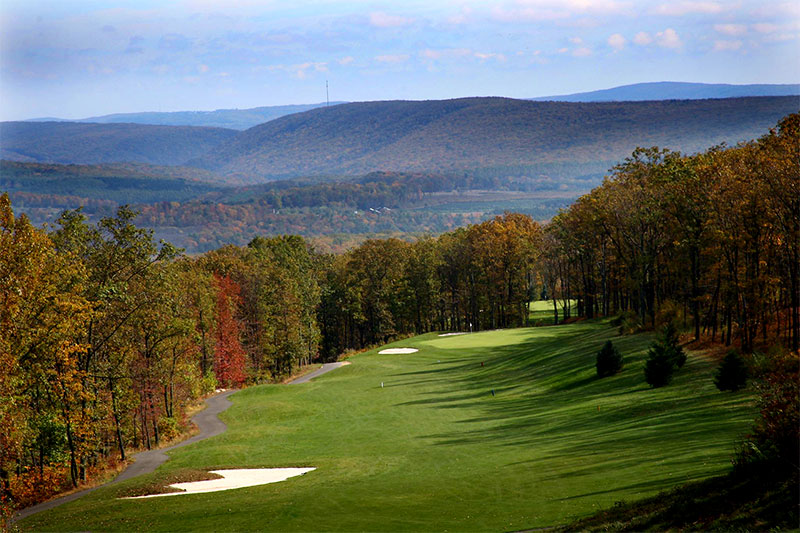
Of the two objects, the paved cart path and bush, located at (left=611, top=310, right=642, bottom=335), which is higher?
bush, located at (left=611, top=310, right=642, bottom=335)

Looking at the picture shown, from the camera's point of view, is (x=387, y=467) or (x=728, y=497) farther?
(x=387, y=467)

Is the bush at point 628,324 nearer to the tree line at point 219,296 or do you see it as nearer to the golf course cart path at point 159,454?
the tree line at point 219,296

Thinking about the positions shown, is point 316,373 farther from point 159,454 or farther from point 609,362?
Answer: point 609,362

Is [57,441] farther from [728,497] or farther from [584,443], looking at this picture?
[728,497]

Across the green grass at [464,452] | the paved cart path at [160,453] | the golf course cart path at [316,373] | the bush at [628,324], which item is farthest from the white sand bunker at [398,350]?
the bush at [628,324]

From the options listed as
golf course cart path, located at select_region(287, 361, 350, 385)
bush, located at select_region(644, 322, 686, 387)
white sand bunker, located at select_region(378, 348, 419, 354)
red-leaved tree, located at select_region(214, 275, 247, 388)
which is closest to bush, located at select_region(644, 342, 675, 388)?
bush, located at select_region(644, 322, 686, 387)

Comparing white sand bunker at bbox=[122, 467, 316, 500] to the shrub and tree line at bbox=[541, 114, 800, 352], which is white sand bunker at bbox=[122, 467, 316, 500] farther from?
tree line at bbox=[541, 114, 800, 352]

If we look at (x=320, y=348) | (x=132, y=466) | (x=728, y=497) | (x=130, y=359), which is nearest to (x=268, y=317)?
(x=320, y=348)

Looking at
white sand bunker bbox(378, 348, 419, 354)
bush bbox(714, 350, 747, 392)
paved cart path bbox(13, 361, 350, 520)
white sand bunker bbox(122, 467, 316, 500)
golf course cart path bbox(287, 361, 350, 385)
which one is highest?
bush bbox(714, 350, 747, 392)

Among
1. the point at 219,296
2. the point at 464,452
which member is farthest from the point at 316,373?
the point at 464,452
